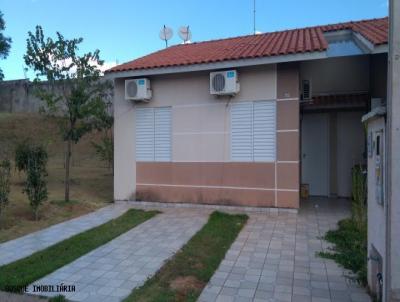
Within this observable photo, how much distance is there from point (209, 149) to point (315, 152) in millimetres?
3667

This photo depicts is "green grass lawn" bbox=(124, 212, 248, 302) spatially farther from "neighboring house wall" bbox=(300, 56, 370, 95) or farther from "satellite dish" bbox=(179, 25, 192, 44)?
"satellite dish" bbox=(179, 25, 192, 44)

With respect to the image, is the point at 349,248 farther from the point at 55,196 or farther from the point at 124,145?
the point at 55,196

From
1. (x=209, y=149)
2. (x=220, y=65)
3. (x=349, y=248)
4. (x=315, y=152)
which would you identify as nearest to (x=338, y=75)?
(x=315, y=152)

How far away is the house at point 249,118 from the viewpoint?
834cm

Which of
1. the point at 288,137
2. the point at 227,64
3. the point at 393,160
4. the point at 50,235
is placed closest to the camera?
the point at 393,160

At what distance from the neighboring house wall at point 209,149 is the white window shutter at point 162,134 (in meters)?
0.15

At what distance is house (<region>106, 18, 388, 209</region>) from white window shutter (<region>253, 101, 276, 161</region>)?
2 centimetres

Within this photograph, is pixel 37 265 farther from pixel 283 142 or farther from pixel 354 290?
pixel 283 142

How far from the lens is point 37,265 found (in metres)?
4.98

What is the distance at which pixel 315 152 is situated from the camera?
10711mm

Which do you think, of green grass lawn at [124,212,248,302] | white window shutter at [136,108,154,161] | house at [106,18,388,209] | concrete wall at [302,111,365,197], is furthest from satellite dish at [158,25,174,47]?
green grass lawn at [124,212,248,302]

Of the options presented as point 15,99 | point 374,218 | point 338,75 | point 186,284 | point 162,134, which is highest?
point 15,99

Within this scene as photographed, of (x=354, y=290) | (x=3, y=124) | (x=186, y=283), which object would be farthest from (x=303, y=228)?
(x=3, y=124)

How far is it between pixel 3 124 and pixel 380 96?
2497cm
